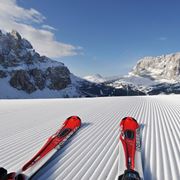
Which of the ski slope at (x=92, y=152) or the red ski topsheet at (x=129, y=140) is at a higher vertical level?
the red ski topsheet at (x=129, y=140)

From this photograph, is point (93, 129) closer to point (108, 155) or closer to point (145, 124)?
point (145, 124)

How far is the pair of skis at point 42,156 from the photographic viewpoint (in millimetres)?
5661

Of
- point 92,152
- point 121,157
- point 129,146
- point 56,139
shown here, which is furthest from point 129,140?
point 56,139

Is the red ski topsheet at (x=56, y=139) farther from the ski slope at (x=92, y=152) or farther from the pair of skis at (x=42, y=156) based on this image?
the ski slope at (x=92, y=152)

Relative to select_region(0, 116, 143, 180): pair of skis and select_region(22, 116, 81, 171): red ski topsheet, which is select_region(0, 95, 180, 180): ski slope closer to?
select_region(0, 116, 143, 180): pair of skis

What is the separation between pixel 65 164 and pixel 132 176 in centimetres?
235

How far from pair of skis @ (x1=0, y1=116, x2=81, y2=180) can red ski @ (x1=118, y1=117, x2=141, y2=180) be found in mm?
2191

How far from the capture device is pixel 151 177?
6.00 meters

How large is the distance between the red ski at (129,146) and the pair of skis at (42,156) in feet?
7.19

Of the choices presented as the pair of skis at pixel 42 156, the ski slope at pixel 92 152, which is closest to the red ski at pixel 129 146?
the ski slope at pixel 92 152

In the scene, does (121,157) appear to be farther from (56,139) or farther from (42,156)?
(56,139)

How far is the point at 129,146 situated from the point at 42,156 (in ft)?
9.01

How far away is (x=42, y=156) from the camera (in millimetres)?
7367

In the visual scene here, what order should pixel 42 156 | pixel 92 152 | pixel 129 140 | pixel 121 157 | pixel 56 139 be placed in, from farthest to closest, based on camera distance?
pixel 56 139
pixel 129 140
pixel 92 152
pixel 42 156
pixel 121 157
